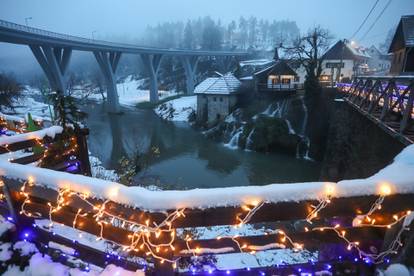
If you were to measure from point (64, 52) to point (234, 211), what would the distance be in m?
34.2

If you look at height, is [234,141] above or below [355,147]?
below

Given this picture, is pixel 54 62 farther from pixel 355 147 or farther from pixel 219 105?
pixel 355 147

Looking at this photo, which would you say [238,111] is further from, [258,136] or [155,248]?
[155,248]

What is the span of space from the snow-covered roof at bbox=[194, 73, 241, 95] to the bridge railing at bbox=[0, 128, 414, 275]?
81.3 feet

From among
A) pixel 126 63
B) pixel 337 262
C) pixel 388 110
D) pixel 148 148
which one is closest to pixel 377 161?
pixel 388 110

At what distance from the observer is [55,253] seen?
279 centimetres

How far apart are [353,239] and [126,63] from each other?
87.3m

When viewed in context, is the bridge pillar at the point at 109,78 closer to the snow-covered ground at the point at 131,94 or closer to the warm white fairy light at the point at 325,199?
the snow-covered ground at the point at 131,94

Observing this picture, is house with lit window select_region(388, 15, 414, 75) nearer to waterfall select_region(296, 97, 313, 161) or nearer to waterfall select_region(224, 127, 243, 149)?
waterfall select_region(296, 97, 313, 161)

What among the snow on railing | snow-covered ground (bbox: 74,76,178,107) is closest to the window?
snow-covered ground (bbox: 74,76,178,107)

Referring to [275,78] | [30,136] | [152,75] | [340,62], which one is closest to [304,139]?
[275,78]

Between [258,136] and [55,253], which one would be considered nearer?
[55,253]

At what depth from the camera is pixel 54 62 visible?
27.3 metres

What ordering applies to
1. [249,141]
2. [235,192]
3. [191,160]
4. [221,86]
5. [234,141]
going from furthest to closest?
[221,86], [234,141], [249,141], [191,160], [235,192]
